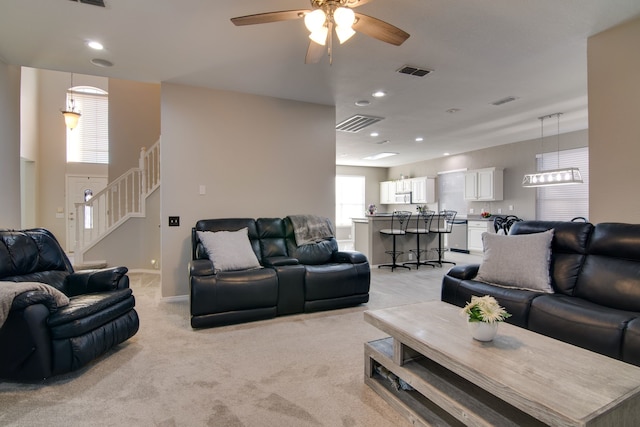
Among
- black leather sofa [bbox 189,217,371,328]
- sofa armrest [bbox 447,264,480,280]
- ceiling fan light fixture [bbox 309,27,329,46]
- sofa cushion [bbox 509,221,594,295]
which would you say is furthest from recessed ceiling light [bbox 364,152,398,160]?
ceiling fan light fixture [bbox 309,27,329,46]

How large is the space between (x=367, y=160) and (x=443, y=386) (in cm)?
888

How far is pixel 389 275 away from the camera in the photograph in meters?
5.52

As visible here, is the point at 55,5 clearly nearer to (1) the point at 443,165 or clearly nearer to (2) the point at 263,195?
(2) the point at 263,195

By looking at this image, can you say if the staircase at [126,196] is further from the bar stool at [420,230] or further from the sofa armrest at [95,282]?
the bar stool at [420,230]

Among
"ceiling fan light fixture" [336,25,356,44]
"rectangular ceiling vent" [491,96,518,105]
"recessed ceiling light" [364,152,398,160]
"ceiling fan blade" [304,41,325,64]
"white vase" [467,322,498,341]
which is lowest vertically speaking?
"white vase" [467,322,498,341]

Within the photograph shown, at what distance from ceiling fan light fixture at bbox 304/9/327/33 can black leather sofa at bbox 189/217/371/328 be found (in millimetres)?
2313

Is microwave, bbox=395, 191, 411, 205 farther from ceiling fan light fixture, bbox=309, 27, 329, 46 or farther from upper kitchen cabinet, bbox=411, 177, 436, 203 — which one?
ceiling fan light fixture, bbox=309, 27, 329, 46

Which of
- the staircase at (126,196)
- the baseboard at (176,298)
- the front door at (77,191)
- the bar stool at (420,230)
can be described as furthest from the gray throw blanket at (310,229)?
the front door at (77,191)

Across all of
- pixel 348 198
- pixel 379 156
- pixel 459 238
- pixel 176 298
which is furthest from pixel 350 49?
pixel 348 198

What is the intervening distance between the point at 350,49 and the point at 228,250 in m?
2.41

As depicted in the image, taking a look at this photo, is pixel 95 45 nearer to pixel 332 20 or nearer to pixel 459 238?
pixel 332 20

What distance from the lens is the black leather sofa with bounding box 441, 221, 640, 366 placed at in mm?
1948

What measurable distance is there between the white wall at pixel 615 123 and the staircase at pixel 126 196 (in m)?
6.00

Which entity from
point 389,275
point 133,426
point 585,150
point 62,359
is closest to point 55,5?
point 62,359
